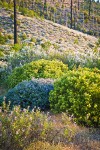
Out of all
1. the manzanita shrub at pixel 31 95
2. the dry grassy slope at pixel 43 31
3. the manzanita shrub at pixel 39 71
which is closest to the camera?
the manzanita shrub at pixel 31 95

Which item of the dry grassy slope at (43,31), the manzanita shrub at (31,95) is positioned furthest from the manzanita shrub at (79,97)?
the dry grassy slope at (43,31)

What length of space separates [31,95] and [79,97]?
1811 millimetres

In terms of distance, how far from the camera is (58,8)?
86.2 m

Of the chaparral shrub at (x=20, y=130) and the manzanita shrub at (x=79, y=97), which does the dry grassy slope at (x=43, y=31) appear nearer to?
the manzanita shrub at (x=79, y=97)

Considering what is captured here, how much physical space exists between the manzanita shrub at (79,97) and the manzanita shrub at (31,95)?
1.95 feet

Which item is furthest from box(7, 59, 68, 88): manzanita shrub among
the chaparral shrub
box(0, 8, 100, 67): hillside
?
box(0, 8, 100, 67): hillside

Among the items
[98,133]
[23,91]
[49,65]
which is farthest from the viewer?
[49,65]

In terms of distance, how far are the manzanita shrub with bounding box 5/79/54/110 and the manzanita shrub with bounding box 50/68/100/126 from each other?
0.59 metres

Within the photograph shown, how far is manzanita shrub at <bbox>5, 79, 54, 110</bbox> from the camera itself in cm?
859

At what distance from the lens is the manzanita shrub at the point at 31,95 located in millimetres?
8586

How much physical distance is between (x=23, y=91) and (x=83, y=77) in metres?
1.89

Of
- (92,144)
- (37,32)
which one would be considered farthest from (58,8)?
(92,144)

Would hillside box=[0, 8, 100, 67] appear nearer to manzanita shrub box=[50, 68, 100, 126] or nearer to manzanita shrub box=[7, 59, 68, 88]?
manzanita shrub box=[7, 59, 68, 88]

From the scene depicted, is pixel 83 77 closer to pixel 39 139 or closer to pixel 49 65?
pixel 39 139
